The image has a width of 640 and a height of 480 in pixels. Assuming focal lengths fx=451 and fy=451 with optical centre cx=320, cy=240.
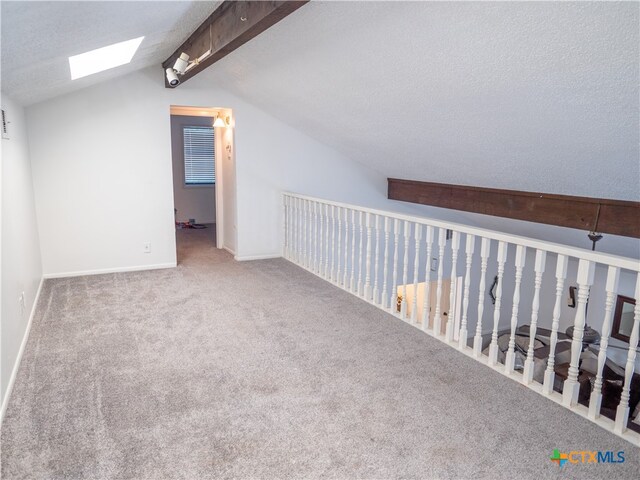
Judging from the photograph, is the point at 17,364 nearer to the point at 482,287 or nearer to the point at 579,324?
the point at 482,287

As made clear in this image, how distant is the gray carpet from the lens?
6.29ft

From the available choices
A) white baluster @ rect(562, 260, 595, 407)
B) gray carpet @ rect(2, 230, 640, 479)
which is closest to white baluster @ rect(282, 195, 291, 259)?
gray carpet @ rect(2, 230, 640, 479)

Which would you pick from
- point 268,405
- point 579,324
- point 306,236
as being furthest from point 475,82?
point 306,236

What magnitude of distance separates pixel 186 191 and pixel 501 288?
22.3ft

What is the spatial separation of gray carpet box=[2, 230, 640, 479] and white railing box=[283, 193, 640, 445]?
15 centimetres

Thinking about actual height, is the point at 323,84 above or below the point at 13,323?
above

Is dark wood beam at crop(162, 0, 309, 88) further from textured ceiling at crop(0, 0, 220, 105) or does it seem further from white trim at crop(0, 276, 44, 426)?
white trim at crop(0, 276, 44, 426)

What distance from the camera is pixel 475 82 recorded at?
2.88m

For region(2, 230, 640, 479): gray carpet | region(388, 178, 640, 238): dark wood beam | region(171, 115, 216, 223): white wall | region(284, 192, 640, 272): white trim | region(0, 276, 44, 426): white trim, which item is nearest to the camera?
region(2, 230, 640, 479): gray carpet

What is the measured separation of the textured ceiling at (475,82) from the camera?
2225 mm

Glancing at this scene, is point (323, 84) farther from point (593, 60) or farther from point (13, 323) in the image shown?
point (13, 323)

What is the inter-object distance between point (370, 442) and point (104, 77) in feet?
13.5

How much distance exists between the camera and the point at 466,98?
313 cm

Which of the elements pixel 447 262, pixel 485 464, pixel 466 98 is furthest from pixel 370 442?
pixel 447 262
